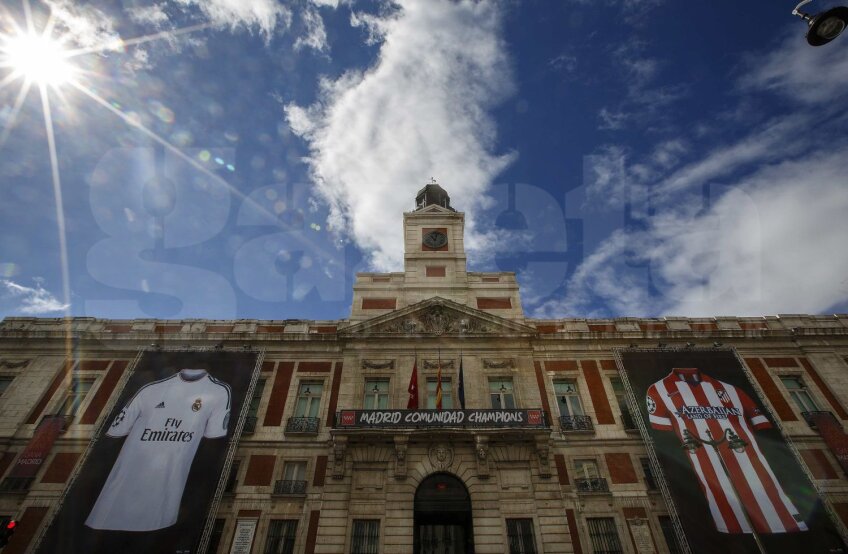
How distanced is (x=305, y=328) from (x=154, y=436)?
9175 mm

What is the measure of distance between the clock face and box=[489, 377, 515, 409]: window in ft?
34.8

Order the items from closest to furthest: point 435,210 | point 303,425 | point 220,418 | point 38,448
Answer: point 38,448 < point 220,418 < point 303,425 < point 435,210

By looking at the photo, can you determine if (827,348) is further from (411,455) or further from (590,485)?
(411,455)

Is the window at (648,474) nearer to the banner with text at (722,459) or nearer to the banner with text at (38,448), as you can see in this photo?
the banner with text at (722,459)

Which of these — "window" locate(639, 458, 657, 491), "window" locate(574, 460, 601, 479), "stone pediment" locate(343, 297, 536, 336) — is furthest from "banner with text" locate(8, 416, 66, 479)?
"window" locate(639, 458, 657, 491)

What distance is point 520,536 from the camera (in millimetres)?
18281

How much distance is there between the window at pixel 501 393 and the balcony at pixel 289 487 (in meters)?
10.5

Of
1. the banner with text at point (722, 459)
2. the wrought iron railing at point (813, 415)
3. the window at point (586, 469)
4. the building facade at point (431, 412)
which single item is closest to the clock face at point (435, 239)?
the building facade at point (431, 412)

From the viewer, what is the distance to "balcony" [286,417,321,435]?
21061 mm

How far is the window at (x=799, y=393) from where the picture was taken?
22.4m

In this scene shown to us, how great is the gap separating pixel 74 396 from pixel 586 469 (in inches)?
1090

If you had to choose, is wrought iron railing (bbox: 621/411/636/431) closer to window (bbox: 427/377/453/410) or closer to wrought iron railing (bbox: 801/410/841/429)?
window (bbox: 427/377/453/410)

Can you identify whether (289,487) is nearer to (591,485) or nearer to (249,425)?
(249,425)

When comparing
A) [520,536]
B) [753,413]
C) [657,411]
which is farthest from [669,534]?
[753,413]
